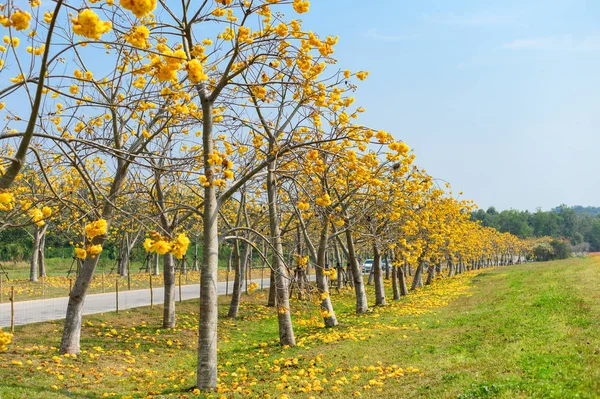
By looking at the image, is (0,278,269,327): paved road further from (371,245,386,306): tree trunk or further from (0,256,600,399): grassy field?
(371,245,386,306): tree trunk

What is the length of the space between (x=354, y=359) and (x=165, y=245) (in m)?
6.23

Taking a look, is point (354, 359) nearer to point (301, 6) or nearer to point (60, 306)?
point (301, 6)

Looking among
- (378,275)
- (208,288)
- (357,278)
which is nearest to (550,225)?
(378,275)

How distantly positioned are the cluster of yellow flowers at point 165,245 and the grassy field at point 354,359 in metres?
3.53

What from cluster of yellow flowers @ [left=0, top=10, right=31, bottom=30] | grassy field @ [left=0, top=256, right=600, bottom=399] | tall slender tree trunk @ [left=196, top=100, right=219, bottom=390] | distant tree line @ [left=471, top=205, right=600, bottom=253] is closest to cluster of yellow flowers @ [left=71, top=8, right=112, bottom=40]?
cluster of yellow flowers @ [left=0, top=10, right=31, bottom=30]

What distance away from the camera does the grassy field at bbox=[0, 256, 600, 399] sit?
6923 mm

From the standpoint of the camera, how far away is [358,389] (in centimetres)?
748

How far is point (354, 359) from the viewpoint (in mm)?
9586

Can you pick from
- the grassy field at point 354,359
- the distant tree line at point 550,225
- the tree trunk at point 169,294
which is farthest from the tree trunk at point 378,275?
the distant tree line at point 550,225

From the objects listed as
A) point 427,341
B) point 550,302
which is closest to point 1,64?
point 427,341

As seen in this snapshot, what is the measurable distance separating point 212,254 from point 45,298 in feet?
48.7

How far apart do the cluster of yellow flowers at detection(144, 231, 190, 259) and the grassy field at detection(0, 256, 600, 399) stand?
139 inches

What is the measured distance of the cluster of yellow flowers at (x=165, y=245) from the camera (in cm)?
436

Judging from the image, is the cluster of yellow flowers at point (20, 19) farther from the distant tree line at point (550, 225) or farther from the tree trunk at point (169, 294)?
the distant tree line at point (550, 225)
